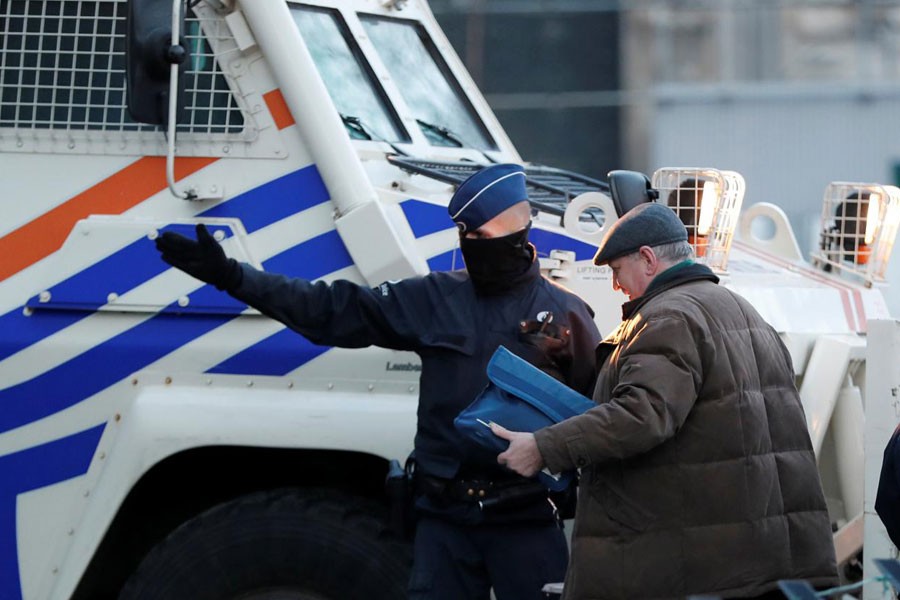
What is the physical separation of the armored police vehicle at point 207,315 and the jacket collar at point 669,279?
27.3 inches

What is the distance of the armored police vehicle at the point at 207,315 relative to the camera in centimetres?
410

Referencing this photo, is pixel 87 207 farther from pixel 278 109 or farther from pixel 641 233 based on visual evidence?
pixel 641 233

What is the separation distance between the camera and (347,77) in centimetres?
473

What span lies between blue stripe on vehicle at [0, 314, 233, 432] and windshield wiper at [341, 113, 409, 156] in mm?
796

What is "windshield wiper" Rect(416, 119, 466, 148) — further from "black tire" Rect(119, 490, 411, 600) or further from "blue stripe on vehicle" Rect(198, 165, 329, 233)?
"black tire" Rect(119, 490, 411, 600)

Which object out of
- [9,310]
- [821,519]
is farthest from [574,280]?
[9,310]

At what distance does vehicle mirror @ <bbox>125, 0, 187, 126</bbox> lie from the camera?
4027 mm

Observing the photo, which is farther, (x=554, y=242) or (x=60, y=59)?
(x=60, y=59)

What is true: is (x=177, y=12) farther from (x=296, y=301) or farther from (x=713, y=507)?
(x=713, y=507)

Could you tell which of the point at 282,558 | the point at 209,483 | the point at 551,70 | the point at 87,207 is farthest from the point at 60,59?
the point at 551,70

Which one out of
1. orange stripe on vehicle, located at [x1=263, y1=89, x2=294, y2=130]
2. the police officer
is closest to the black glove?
the police officer

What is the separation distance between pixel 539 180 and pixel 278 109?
1.28 m

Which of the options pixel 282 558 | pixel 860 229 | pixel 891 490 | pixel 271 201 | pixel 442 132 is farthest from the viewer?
pixel 442 132

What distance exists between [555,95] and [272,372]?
13.9 metres
